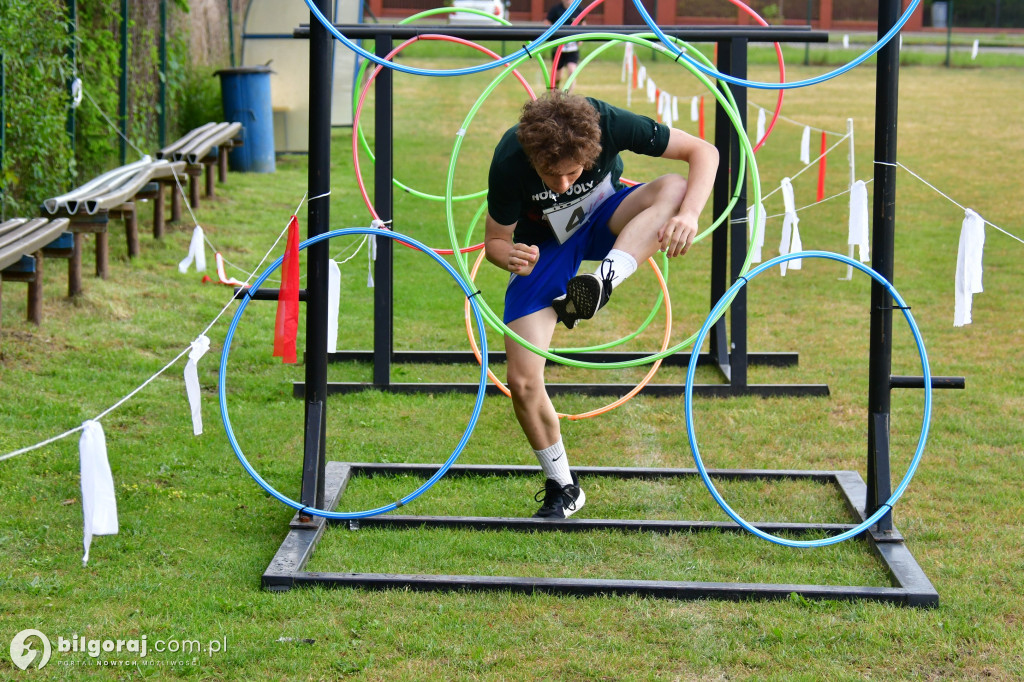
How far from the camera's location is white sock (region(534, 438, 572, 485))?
4383 millimetres

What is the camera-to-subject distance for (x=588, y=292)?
399 centimetres

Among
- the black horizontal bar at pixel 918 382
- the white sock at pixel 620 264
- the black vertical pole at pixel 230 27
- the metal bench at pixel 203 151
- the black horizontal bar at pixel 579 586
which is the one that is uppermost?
A: the black vertical pole at pixel 230 27

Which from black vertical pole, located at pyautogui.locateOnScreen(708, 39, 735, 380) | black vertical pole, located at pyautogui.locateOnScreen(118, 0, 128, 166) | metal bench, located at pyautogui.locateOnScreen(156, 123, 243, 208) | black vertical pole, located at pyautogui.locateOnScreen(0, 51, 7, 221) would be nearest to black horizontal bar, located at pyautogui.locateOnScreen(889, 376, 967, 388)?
black vertical pole, located at pyautogui.locateOnScreen(708, 39, 735, 380)

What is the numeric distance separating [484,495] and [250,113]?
9.32 metres

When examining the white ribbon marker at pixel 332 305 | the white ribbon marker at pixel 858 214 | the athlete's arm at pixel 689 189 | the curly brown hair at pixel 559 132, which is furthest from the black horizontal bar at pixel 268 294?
the white ribbon marker at pixel 858 214

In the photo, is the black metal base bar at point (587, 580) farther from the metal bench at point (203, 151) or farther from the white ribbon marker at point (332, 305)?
the metal bench at point (203, 151)

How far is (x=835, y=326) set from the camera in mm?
7832

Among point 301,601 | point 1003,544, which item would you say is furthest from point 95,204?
point 1003,544

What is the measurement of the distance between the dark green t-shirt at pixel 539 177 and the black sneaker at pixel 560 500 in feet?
3.48

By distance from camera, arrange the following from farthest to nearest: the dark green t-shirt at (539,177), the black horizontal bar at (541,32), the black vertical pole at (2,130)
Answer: the black vertical pole at (2,130), the black horizontal bar at (541,32), the dark green t-shirt at (539,177)

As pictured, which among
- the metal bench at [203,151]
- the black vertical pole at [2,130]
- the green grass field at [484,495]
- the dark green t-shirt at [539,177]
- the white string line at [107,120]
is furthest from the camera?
the metal bench at [203,151]

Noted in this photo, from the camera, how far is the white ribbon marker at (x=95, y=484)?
319 cm

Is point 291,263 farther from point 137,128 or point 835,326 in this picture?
point 137,128

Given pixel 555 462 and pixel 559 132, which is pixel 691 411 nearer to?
pixel 555 462
